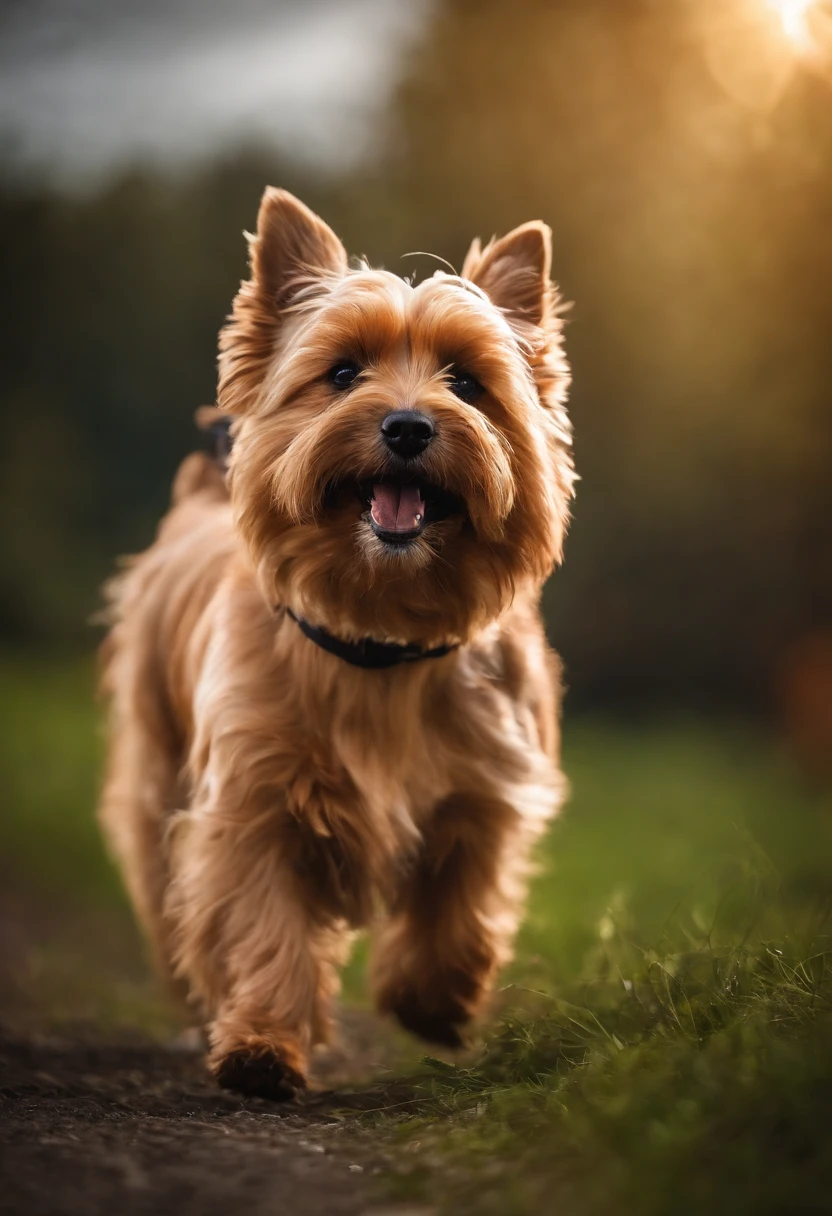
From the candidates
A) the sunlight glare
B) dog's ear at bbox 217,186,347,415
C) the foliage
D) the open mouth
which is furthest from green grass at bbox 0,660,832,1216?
the sunlight glare

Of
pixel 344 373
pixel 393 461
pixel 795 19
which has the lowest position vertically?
pixel 393 461

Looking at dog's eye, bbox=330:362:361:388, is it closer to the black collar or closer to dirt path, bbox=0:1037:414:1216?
the black collar

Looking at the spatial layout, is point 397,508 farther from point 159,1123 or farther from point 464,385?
point 159,1123

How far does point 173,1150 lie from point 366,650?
1550 millimetres

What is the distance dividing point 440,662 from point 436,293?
1040mm

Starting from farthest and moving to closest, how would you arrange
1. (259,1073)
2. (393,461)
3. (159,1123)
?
(393,461)
(259,1073)
(159,1123)

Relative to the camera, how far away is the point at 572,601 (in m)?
16.3

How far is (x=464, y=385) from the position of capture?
3836 mm

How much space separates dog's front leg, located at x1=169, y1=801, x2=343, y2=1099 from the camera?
3.57 metres

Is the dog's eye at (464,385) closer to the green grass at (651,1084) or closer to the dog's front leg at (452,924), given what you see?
the dog's front leg at (452,924)

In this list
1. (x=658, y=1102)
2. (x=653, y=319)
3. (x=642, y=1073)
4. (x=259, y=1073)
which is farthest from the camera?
(x=653, y=319)

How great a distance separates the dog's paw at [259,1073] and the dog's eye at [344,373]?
1749mm

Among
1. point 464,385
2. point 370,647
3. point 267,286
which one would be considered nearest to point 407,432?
point 464,385

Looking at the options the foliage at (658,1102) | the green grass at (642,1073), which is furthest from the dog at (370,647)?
the foliage at (658,1102)
